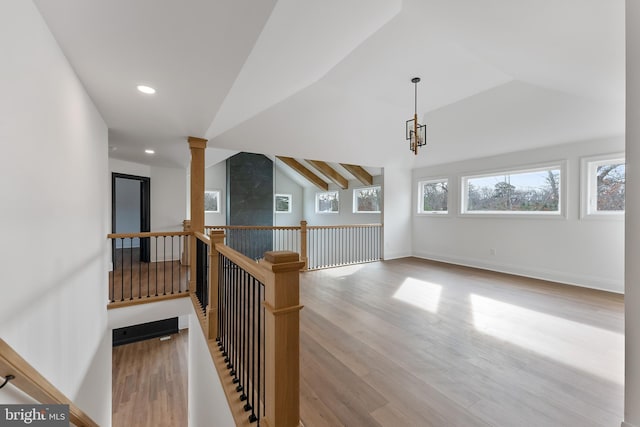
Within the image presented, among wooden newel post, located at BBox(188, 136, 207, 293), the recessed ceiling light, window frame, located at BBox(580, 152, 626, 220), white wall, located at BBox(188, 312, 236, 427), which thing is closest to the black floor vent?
wooden newel post, located at BBox(188, 136, 207, 293)

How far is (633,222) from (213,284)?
8.75 ft

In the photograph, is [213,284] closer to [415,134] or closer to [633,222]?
[633,222]

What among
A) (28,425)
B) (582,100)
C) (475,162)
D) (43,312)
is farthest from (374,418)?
(475,162)

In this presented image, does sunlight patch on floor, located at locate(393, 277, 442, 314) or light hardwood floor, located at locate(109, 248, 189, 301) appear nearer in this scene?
sunlight patch on floor, located at locate(393, 277, 442, 314)

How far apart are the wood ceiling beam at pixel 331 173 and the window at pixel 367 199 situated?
1.40ft

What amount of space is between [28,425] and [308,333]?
190cm

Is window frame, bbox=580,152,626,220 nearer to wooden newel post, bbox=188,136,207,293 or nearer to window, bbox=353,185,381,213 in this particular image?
window, bbox=353,185,381,213

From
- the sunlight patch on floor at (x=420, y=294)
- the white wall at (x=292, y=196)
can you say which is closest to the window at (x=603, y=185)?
the sunlight patch on floor at (x=420, y=294)

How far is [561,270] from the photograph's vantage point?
4.36 metres

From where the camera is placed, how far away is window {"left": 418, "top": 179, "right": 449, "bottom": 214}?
6203 mm

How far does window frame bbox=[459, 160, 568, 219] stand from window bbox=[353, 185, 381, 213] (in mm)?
2221

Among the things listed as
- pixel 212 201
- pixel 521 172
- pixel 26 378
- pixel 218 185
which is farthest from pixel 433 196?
pixel 26 378

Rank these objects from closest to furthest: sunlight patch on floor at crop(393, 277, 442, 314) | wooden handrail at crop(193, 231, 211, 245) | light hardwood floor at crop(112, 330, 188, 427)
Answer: wooden handrail at crop(193, 231, 211, 245) → sunlight patch on floor at crop(393, 277, 442, 314) → light hardwood floor at crop(112, 330, 188, 427)

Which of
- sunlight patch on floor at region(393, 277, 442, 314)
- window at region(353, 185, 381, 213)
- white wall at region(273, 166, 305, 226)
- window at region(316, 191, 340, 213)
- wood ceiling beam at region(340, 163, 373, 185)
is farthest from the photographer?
white wall at region(273, 166, 305, 226)
